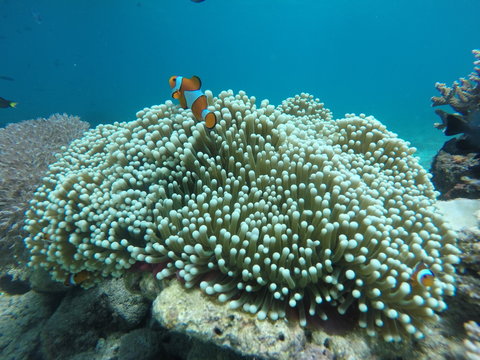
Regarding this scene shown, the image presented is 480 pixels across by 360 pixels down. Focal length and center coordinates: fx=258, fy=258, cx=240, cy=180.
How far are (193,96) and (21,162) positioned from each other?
4273mm

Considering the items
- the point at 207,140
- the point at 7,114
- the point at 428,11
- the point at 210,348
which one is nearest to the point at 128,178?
the point at 207,140

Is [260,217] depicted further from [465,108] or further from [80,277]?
[465,108]

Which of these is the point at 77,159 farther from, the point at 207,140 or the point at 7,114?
the point at 7,114

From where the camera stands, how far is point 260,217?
7.54 ft

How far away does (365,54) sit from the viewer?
129 meters

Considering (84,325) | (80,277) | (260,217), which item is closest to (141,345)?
(84,325)

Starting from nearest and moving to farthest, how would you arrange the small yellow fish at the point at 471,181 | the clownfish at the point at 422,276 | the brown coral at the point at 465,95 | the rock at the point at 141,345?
the clownfish at the point at 422,276 → the rock at the point at 141,345 → the small yellow fish at the point at 471,181 → the brown coral at the point at 465,95

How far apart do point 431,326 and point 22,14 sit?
73.9 metres

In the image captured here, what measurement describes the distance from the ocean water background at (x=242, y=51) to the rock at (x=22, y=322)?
26663 millimetres

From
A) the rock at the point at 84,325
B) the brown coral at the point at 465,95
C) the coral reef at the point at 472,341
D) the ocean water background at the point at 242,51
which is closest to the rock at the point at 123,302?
the rock at the point at 84,325

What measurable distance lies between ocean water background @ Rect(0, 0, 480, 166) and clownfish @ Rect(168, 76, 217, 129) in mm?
25243

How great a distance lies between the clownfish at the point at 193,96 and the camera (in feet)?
9.46

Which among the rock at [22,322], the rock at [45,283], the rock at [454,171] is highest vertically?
the rock at [454,171]

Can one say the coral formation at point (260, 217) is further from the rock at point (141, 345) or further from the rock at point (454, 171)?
the rock at point (454, 171)
